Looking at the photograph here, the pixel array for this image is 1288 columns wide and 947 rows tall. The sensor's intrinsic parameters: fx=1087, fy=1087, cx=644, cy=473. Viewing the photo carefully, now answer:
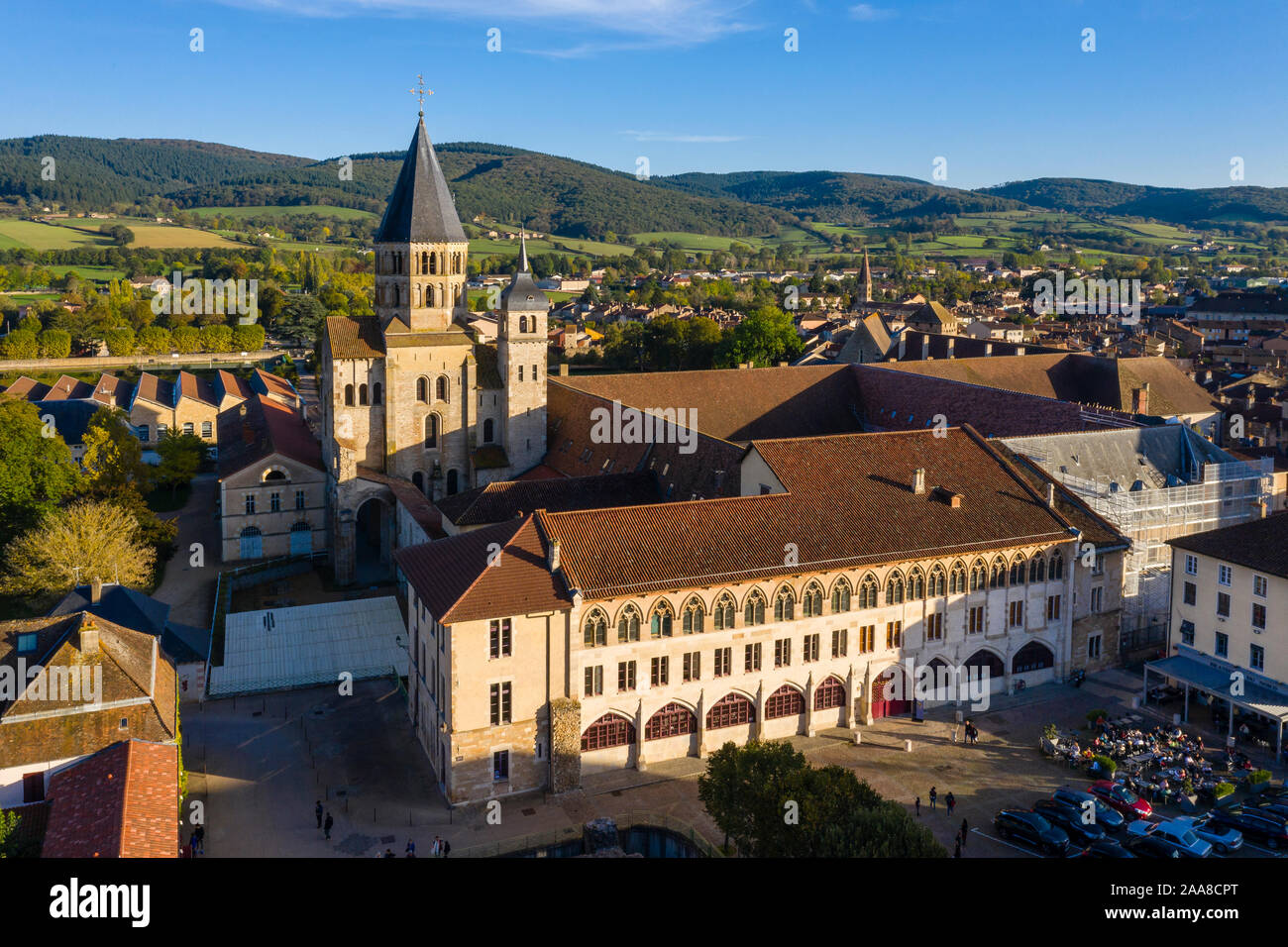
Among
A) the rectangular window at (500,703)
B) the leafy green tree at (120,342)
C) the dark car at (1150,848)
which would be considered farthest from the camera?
the leafy green tree at (120,342)

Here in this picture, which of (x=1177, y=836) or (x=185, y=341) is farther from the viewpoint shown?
(x=185, y=341)

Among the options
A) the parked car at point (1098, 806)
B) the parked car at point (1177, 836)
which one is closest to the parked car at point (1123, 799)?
the parked car at point (1098, 806)

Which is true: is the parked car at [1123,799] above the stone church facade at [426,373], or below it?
below

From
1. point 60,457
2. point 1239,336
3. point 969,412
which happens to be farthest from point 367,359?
point 1239,336

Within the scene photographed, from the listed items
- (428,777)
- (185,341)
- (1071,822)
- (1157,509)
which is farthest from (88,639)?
(185,341)

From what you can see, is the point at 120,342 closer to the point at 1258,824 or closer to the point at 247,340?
the point at 247,340

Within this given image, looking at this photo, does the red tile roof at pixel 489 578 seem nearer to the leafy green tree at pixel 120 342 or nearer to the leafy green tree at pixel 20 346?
the leafy green tree at pixel 120 342
